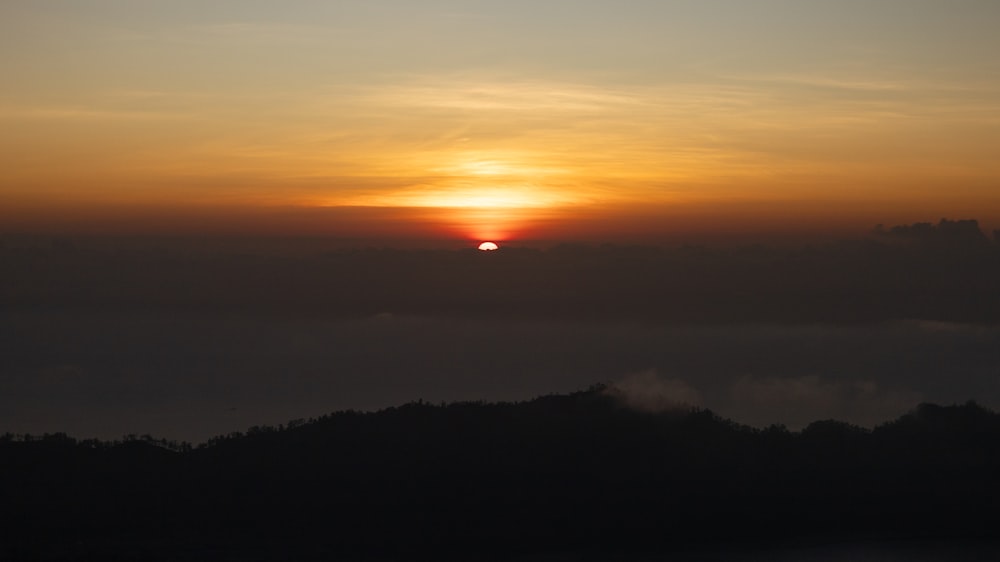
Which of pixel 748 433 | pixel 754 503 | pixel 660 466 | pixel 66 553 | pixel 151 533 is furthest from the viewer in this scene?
pixel 748 433

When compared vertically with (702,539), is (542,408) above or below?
above

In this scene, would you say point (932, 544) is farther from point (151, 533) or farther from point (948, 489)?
point (151, 533)

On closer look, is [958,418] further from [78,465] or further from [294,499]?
[78,465]

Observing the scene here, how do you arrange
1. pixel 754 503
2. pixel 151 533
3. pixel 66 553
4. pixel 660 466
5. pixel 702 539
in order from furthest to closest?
pixel 660 466 → pixel 754 503 → pixel 702 539 → pixel 151 533 → pixel 66 553

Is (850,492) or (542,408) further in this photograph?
(542,408)

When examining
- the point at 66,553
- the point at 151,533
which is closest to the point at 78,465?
the point at 151,533

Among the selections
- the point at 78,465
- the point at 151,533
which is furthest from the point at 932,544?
the point at 78,465
